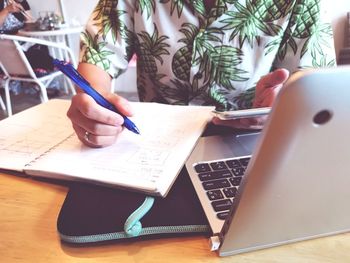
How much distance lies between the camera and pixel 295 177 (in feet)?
0.73

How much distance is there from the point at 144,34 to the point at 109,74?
14 centimetres

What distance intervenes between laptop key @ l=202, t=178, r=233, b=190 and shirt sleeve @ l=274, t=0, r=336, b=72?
0.42 metres

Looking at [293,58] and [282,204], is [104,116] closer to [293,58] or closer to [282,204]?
[282,204]

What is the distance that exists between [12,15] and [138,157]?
3.38m

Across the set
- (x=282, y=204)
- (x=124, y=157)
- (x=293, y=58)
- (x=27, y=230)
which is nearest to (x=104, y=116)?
(x=124, y=157)

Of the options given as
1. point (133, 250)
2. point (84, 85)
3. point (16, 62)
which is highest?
point (84, 85)

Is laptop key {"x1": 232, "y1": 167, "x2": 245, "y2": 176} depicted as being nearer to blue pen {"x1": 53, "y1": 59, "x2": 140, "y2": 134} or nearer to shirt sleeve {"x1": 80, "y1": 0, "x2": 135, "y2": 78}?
blue pen {"x1": 53, "y1": 59, "x2": 140, "y2": 134}

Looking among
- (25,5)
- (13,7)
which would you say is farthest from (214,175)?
(25,5)

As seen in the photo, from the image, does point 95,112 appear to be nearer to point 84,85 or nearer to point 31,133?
point 84,85

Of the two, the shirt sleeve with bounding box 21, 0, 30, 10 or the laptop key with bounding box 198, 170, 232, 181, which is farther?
the shirt sleeve with bounding box 21, 0, 30, 10

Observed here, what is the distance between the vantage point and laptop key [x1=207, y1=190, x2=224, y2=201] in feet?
1.15

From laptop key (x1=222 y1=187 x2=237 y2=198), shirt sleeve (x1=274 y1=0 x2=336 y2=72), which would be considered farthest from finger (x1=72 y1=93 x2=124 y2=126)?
shirt sleeve (x1=274 y1=0 x2=336 y2=72)

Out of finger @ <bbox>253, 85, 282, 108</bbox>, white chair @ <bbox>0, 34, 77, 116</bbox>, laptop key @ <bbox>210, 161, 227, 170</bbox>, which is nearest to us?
laptop key @ <bbox>210, 161, 227, 170</bbox>

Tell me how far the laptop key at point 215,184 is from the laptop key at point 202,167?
0.03 meters
